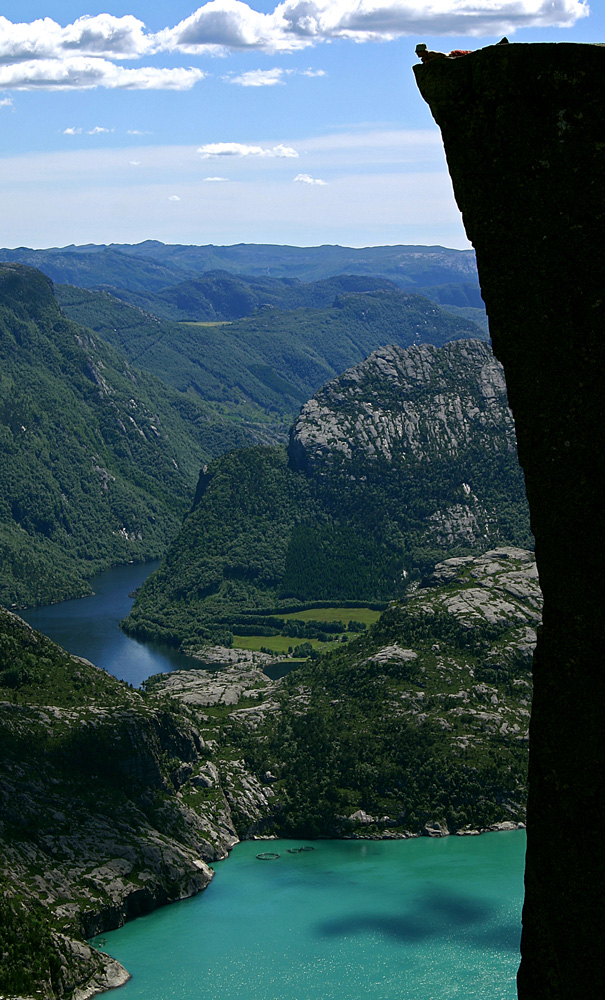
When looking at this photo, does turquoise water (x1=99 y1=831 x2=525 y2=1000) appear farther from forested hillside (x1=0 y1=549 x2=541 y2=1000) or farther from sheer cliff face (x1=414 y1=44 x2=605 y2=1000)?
sheer cliff face (x1=414 y1=44 x2=605 y2=1000)

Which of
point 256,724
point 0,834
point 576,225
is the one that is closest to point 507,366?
point 576,225

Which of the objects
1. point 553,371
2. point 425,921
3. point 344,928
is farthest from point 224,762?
point 553,371

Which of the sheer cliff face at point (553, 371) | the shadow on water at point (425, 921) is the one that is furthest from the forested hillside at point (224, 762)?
the sheer cliff face at point (553, 371)

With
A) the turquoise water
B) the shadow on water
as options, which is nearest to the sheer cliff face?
the turquoise water

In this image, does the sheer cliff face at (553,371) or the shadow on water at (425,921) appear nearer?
the sheer cliff face at (553,371)

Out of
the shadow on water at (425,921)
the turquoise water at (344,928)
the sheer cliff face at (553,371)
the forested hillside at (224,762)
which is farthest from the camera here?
the forested hillside at (224,762)

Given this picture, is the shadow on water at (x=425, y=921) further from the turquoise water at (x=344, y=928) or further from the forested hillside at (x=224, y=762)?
the forested hillside at (x=224, y=762)
